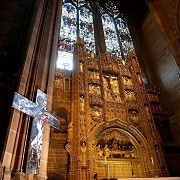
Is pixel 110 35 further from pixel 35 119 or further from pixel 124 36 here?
pixel 35 119

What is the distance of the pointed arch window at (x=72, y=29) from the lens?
13.2m

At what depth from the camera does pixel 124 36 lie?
17.9 m

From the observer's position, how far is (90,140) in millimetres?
9625

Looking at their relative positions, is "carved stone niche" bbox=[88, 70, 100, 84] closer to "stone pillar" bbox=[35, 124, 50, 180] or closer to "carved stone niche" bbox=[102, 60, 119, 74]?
"carved stone niche" bbox=[102, 60, 119, 74]

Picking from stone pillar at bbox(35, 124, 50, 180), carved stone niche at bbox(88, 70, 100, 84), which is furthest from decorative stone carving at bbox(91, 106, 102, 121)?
stone pillar at bbox(35, 124, 50, 180)

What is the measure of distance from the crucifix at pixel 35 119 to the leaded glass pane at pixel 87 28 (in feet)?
28.9

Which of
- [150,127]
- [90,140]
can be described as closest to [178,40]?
[150,127]

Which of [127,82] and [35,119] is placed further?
[127,82]

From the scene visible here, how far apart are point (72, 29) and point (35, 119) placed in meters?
11.2

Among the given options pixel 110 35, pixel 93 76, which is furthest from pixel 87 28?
pixel 93 76

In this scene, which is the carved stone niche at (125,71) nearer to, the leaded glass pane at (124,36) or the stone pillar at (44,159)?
the leaded glass pane at (124,36)

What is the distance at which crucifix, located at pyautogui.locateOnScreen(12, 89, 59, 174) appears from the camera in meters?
5.64

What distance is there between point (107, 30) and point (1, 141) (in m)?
14.3

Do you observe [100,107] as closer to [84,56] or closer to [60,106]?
[60,106]
